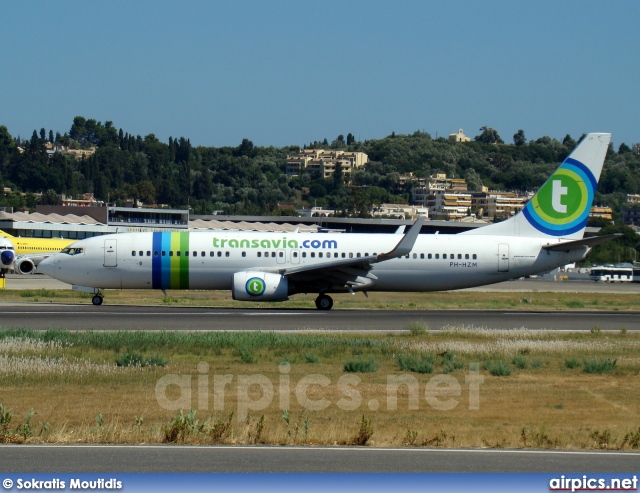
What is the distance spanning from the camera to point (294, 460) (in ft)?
37.9

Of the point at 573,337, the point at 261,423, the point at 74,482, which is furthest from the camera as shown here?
the point at 573,337

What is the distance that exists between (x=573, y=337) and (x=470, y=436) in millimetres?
14919

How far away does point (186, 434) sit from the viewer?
12.9 meters

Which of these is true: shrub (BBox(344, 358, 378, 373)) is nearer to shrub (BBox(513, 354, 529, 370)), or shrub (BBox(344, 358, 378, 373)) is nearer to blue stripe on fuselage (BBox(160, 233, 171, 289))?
shrub (BBox(513, 354, 529, 370))

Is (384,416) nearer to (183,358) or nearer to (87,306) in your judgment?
(183,358)

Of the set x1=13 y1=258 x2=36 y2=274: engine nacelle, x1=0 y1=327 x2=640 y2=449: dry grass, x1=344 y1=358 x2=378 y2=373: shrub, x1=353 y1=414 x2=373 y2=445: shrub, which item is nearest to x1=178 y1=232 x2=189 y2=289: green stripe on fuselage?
x1=0 y1=327 x2=640 y2=449: dry grass

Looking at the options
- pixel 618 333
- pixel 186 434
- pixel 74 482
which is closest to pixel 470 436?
pixel 186 434

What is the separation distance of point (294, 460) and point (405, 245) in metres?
24.8

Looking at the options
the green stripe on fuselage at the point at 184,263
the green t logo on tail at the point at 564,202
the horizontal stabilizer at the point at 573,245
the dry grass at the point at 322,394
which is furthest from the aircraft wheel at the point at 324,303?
the dry grass at the point at 322,394

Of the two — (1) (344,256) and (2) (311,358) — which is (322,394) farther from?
(1) (344,256)

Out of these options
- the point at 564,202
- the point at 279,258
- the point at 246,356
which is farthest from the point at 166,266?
the point at 246,356

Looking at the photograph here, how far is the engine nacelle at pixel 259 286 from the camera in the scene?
3562 cm

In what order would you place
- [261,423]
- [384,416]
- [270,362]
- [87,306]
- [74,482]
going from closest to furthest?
[74,482] → [261,423] → [384,416] → [270,362] → [87,306]

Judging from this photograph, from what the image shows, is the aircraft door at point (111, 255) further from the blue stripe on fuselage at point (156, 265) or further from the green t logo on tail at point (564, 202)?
the green t logo on tail at point (564, 202)
